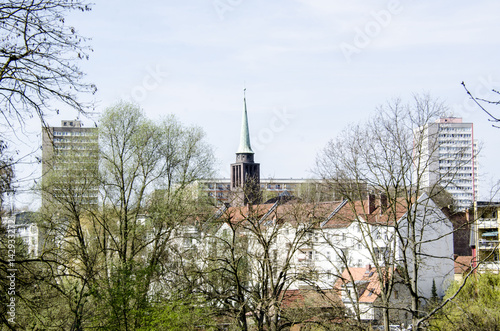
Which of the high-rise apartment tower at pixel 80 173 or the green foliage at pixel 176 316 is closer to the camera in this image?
the green foliage at pixel 176 316

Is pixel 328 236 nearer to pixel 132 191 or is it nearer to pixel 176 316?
pixel 176 316

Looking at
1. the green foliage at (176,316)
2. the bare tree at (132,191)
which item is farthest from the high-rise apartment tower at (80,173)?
the green foliage at (176,316)

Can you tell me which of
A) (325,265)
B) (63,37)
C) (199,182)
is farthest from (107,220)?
(325,265)

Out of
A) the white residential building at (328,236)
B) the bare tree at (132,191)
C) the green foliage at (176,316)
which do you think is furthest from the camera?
the bare tree at (132,191)

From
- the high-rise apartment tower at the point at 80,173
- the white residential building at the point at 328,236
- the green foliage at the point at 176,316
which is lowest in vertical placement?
the green foliage at the point at 176,316

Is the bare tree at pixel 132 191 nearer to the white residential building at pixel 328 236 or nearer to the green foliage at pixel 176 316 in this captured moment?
the white residential building at pixel 328 236

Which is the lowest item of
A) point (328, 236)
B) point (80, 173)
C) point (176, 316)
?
point (176, 316)

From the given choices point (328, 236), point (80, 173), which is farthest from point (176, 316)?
point (80, 173)

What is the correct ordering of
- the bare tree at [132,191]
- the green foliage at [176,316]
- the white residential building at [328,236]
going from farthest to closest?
1. the bare tree at [132,191]
2. the white residential building at [328,236]
3. the green foliage at [176,316]

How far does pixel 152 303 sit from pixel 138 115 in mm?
15014

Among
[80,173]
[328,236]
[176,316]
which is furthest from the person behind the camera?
[80,173]

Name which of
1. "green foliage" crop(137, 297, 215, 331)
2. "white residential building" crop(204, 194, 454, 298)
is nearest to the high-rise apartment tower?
"white residential building" crop(204, 194, 454, 298)

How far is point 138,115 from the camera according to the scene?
109 feet

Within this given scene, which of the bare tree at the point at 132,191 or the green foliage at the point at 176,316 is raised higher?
the bare tree at the point at 132,191
